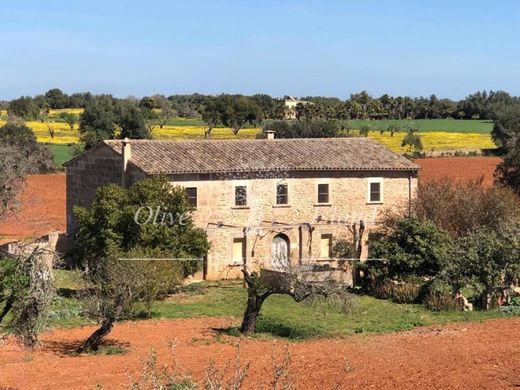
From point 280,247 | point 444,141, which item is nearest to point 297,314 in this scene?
point 280,247

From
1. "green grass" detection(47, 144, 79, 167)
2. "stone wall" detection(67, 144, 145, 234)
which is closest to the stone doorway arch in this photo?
"stone wall" detection(67, 144, 145, 234)

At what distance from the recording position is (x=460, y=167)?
70375 mm

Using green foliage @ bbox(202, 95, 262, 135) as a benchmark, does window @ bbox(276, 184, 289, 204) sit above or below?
below

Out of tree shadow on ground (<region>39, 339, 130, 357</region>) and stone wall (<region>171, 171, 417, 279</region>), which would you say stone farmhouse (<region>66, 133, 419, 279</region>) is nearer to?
stone wall (<region>171, 171, 417, 279</region>)

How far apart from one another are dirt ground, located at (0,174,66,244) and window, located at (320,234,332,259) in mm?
14206

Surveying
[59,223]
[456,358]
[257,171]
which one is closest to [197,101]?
[59,223]

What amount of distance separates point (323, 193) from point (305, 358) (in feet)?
52.4

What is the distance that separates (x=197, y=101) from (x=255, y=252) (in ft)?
445

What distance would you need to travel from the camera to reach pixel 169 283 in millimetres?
28234

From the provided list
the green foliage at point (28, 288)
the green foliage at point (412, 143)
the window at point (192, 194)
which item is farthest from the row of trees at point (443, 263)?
the green foliage at point (412, 143)

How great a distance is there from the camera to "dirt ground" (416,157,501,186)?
64125mm

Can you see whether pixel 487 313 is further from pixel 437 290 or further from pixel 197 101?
pixel 197 101

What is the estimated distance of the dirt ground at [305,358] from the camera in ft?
61.7

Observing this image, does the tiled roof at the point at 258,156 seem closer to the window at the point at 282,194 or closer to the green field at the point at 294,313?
the window at the point at 282,194
